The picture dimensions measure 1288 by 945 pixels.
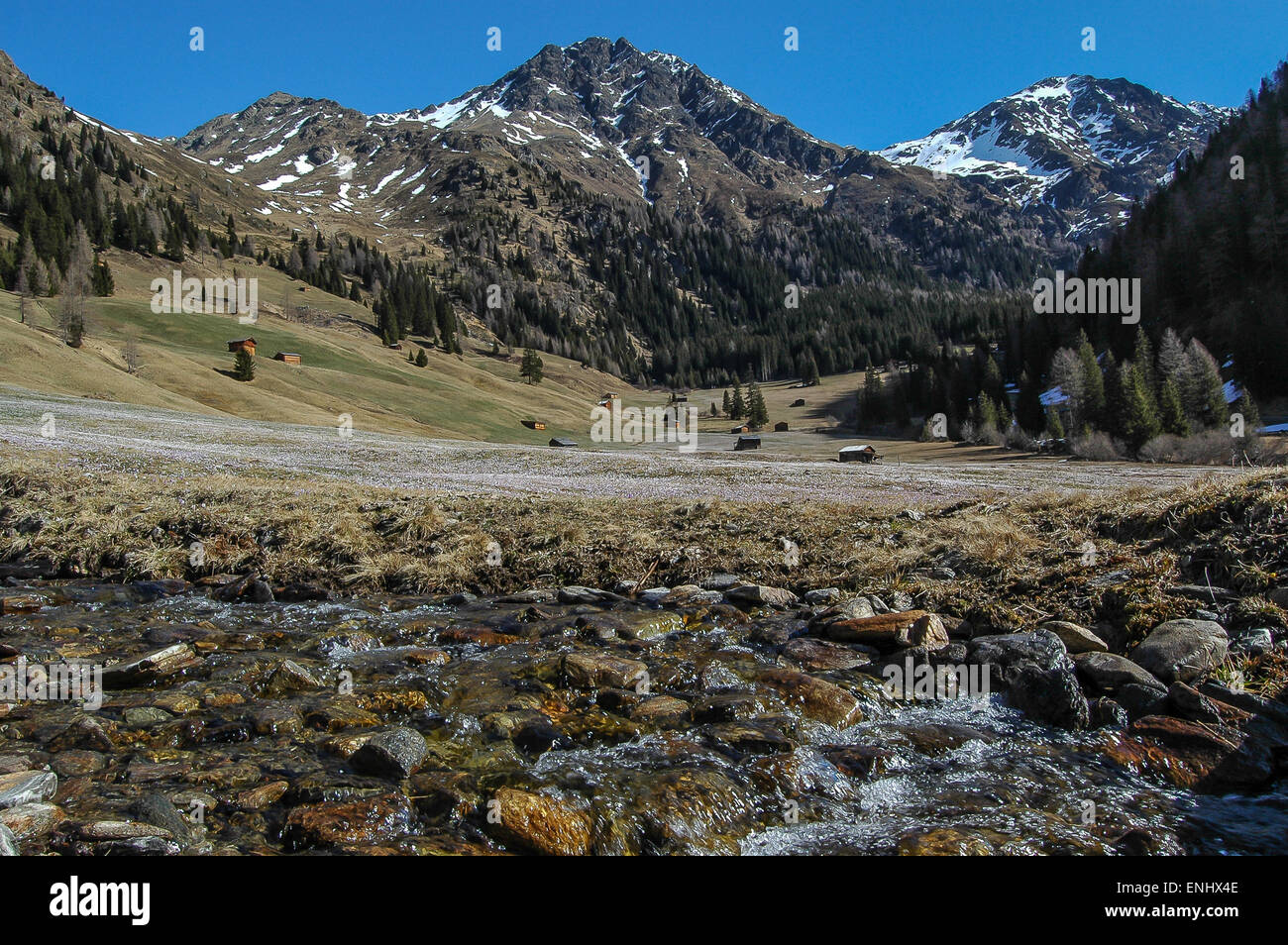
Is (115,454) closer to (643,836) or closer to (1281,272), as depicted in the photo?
(643,836)

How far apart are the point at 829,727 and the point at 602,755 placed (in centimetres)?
278

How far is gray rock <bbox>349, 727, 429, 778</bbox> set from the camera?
20.8 ft

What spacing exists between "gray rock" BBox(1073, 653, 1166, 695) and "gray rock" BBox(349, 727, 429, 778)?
8.17m

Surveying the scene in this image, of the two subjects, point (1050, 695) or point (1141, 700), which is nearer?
point (1141, 700)

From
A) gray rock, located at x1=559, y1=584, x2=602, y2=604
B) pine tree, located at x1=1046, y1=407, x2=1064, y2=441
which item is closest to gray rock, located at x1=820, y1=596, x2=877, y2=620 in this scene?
gray rock, located at x1=559, y1=584, x2=602, y2=604

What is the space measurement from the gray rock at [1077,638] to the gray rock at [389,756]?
865cm

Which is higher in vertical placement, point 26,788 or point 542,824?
point 26,788

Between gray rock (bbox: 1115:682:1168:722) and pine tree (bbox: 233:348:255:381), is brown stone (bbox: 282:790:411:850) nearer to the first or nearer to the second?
gray rock (bbox: 1115:682:1168:722)

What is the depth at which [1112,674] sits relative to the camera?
324 inches

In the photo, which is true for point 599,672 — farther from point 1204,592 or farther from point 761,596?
point 1204,592

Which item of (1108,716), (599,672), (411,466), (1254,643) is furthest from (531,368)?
(1108,716)

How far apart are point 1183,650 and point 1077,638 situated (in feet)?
4.00

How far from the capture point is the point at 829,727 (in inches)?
308

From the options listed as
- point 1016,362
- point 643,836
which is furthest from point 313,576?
point 1016,362
